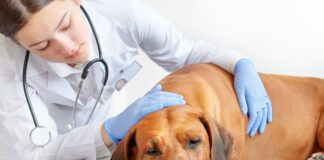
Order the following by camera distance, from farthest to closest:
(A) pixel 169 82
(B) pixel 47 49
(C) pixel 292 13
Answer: (C) pixel 292 13, (A) pixel 169 82, (B) pixel 47 49

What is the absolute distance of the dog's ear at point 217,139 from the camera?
1.28m

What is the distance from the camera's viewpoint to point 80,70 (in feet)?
5.09

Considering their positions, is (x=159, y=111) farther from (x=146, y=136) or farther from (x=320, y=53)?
(x=320, y=53)

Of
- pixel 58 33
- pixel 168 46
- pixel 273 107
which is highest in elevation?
pixel 58 33

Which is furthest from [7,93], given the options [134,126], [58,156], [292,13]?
[292,13]

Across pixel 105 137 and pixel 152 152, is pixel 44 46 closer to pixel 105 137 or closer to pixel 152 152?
pixel 105 137

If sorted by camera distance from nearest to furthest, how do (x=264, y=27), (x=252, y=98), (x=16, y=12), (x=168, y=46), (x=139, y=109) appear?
(x=16, y=12), (x=139, y=109), (x=252, y=98), (x=168, y=46), (x=264, y=27)

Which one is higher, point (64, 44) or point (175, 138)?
point (64, 44)

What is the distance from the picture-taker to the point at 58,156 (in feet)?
5.00

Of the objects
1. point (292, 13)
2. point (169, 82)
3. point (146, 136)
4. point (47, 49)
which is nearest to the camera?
point (146, 136)

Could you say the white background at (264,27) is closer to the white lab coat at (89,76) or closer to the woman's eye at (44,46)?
the white lab coat at (89,76)

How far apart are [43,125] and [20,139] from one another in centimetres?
9

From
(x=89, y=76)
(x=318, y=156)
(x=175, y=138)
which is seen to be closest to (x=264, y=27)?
(x=318, y=156)

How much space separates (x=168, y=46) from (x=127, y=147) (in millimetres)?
580
